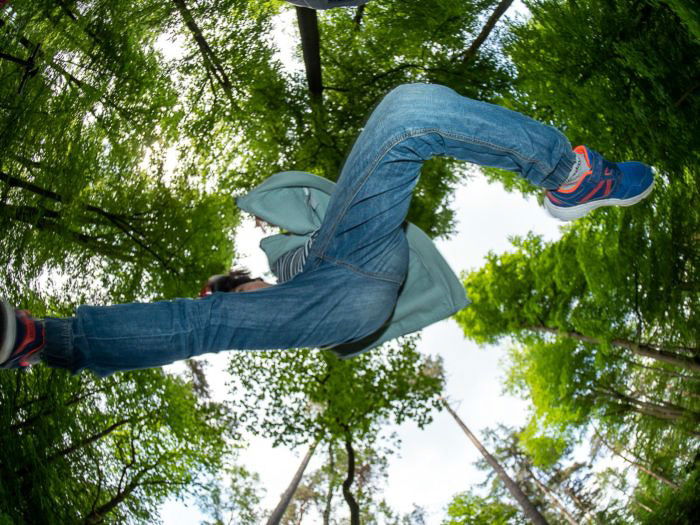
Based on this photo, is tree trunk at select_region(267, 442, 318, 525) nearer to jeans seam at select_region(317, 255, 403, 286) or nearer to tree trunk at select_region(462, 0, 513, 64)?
tree trunk at select_region(462, 0, 513, 64)

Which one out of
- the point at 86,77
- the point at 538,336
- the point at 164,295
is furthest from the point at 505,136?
the point at 538,336

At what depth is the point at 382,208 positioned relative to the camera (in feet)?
5.45

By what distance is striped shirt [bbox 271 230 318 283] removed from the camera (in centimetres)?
200

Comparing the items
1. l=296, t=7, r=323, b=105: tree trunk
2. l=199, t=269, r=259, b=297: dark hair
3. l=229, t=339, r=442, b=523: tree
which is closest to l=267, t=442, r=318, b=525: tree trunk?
l=229, t=339, r=442, b=523: tree

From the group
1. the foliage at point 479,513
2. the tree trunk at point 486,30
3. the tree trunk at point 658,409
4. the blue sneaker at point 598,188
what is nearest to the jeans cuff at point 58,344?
the blue sneaker at point 598,188

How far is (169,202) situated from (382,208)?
18.6 ft

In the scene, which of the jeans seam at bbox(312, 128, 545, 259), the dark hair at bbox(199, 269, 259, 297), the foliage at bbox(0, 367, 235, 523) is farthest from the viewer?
the foliage at bbox(0, 367, 235, 523)

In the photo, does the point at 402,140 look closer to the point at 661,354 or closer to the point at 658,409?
the point at 661,354

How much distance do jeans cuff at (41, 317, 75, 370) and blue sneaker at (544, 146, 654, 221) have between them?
192 centimetres

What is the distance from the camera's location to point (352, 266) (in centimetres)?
177

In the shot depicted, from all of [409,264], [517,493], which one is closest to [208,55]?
[409,264]

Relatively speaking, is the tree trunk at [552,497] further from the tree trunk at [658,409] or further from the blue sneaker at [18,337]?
the blue sneaker at [18,337]

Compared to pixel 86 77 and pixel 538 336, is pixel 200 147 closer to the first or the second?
pixel 86 77

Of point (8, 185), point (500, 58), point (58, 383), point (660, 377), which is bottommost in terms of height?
point (660, 377)
